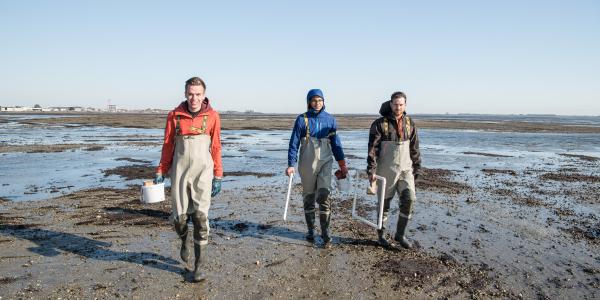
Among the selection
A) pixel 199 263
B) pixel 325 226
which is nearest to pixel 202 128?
pixel 199 263

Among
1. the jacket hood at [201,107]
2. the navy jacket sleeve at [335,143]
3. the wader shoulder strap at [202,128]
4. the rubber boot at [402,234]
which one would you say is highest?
the jacket hood at [201,107]

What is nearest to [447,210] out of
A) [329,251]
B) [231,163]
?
[329,251]

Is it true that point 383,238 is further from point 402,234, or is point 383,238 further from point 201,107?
point 201,107

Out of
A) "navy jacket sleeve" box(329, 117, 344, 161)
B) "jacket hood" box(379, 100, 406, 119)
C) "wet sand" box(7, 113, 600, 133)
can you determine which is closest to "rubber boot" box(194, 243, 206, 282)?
"navy jacket sleeve" box(329, 117, 344, 161)

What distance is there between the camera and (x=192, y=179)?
185 inches

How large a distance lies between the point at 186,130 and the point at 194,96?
1.35 feet

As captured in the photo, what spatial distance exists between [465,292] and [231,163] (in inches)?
515

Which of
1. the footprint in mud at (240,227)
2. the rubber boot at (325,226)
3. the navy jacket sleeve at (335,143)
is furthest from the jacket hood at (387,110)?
the footprint in mud at (240,227)

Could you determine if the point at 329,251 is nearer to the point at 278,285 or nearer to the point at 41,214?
the point at 278,285

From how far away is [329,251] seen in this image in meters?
5.97

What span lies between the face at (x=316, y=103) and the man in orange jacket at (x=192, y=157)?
1676mm

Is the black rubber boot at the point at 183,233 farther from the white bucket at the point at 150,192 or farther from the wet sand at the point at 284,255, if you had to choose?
the white bucket at the point at 150,192

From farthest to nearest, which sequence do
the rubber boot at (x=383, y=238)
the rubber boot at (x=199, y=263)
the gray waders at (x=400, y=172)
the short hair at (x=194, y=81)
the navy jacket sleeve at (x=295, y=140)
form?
the rubber boot at (x=383, y=238)
the navy jacket sleeve at (x=295, y=140)
the gray waders at (x=400, y=172)
the rubber boot at (x=199, y=263)
the short hair at (x=194, y=81)

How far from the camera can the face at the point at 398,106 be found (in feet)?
19.1
